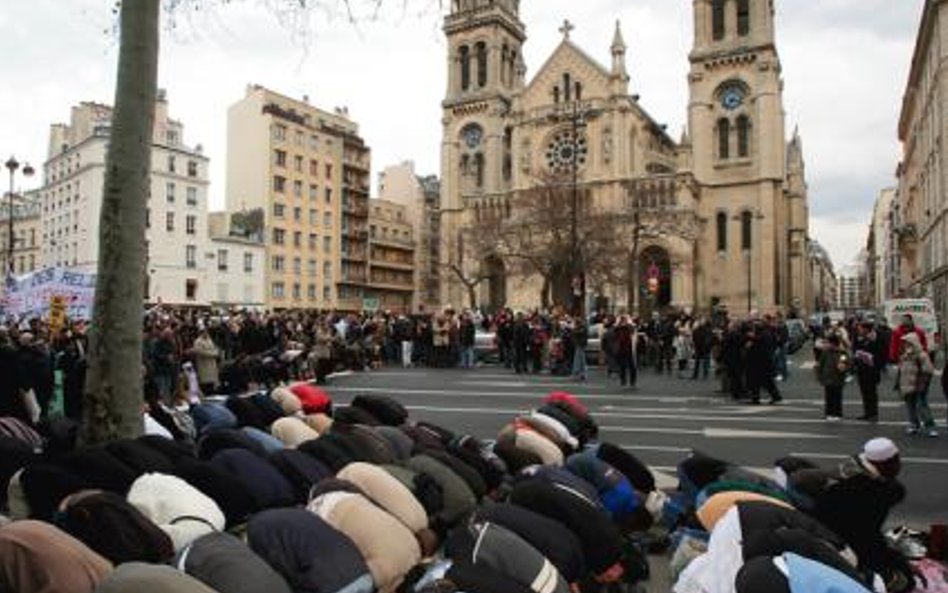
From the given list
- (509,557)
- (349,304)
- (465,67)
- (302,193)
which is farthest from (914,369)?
(349,304)

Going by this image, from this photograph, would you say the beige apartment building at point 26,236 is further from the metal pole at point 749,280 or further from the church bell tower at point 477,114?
the metal pole at point 749,280

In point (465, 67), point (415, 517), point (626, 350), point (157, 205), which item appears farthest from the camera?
point (465, 67)

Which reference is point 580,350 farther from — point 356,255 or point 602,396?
point 356,255

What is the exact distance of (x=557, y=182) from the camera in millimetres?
43812

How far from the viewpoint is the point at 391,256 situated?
302 feet

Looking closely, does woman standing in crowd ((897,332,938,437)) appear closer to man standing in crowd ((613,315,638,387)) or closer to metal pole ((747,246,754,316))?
man standing in crowd ((613,315,638,387))

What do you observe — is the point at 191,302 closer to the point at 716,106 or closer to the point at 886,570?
the point at 716,106

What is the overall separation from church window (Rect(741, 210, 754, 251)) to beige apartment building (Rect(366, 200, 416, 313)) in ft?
124

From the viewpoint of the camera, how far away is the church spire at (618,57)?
61.3 meters

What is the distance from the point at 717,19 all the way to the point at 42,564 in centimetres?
6491

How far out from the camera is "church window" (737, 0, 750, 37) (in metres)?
60.7

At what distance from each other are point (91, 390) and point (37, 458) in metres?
0.97

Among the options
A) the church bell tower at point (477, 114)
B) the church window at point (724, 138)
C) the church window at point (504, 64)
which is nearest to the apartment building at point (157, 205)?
the church bell tower at point (477, 114)

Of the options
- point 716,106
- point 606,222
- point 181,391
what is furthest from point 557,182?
point 181,391
